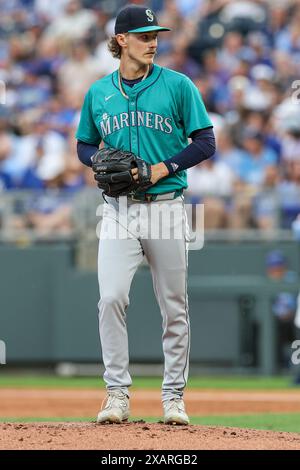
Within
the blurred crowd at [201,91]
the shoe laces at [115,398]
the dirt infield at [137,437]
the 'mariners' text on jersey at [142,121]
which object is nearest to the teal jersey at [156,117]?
the 'mariners' text on jersey at [142,121]

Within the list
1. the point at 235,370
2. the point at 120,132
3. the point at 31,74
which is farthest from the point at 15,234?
the point at 120,132

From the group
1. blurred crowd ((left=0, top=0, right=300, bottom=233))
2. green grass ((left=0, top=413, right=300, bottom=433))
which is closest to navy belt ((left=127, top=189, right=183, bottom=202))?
green grass ((left=0, top=413, right=300, bottom=433))

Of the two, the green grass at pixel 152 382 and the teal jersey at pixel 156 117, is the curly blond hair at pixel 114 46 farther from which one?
the green grass at pixel 152 382

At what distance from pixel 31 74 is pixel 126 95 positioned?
917 cm

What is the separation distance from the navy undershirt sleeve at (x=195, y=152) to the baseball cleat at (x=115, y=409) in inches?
45.6

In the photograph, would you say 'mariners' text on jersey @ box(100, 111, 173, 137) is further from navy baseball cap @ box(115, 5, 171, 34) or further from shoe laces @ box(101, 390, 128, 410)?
shoe laces @ box(101, 390, 128, 410)

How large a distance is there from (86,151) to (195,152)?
64cm

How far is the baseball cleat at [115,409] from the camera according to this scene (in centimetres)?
532

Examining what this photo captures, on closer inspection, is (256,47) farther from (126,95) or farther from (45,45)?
(126,95)

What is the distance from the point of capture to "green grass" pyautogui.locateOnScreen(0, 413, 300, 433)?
6.62 m

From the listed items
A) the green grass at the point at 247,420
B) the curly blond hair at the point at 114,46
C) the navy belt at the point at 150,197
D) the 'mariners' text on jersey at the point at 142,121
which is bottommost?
the green grass at the point at 247,420

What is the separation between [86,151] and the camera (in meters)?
5.64

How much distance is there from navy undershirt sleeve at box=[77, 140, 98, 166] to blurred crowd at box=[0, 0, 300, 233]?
16.8 ft

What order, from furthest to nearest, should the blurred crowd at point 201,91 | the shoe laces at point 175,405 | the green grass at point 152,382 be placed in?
the blurred crowd at point 201,91 → the green grass at point 152,382 → the shoe laces at point 175,405
